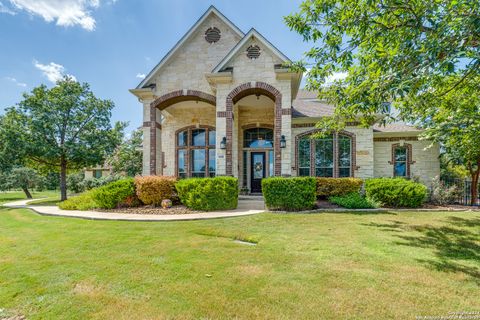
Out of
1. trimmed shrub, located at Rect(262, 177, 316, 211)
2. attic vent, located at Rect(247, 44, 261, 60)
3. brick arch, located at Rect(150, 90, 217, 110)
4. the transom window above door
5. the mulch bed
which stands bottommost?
the mulch bed

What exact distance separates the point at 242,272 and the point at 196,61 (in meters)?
11.6

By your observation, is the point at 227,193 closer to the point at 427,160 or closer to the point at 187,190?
the point at 187,190

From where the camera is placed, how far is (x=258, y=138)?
14.1 m

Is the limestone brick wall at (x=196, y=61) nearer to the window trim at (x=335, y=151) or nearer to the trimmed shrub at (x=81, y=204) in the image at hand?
the window trim at (x=335, y=151)

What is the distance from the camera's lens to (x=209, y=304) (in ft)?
9.84

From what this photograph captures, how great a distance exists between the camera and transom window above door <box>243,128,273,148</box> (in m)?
14.0

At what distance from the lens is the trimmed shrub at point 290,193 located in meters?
9.18

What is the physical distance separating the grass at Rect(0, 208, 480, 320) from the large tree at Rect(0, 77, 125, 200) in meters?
10.6

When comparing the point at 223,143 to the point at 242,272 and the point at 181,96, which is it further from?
the point at 242,272

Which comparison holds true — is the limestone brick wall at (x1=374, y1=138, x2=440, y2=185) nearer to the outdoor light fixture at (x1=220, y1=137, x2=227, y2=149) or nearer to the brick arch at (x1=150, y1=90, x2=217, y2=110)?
the outdoor light fixture at (x1=220, y1=137, x2=227, y2=149)

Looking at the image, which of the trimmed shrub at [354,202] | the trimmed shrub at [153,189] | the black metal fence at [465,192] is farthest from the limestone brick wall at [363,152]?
the trimmed shrub at [153,189]

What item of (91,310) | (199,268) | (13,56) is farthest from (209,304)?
(13,56)

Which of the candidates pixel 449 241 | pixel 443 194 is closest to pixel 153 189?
pixel 449 241

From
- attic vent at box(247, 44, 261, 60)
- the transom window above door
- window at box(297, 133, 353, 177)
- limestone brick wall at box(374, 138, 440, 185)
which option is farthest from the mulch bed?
limestone brick wall at box(374, 138, 440, 185)
